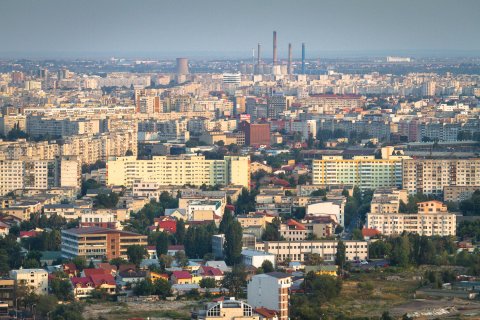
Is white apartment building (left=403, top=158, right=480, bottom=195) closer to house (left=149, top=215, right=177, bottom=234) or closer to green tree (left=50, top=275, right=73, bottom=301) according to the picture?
house (left=149, top=215, right=177, bottom=234)

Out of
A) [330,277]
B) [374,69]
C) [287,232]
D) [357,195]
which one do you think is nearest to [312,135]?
[357,195]

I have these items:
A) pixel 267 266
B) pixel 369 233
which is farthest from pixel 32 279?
pixel 369 233

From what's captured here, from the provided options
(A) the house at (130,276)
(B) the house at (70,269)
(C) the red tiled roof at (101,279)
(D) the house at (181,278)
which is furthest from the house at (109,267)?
(D) the house at (181,278)

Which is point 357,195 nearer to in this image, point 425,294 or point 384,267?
point 384,267

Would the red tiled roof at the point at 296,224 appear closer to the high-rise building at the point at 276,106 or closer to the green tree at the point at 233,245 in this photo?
the green tree at the point at 233,245

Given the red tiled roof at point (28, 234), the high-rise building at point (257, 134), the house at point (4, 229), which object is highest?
the red tiled roof at point (28, 234)

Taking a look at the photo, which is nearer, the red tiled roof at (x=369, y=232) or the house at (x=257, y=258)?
the house at (x=257, y=258)
